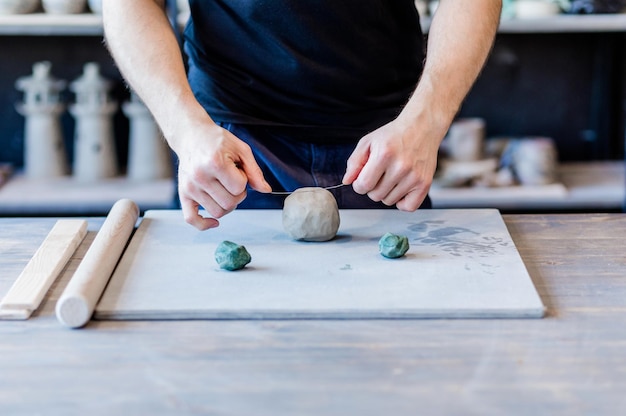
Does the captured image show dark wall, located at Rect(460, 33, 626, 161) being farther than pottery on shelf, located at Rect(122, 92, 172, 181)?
Yes

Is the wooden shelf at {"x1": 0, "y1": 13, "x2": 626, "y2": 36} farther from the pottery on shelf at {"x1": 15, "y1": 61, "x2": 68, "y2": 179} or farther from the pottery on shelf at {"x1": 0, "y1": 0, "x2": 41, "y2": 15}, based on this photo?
the pottery on shelf at {"x1": 15, "y1": 61, "x2": 68, "y2": 179}

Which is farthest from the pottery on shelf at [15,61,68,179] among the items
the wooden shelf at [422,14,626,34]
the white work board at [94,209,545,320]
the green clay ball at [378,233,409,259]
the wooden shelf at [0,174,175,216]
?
the green clay ball at [378,233,409,259]

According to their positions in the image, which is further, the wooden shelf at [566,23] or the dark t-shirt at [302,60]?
→ the wooden shelf at [566,23]

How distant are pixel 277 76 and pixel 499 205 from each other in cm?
114

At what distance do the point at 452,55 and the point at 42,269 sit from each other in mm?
605

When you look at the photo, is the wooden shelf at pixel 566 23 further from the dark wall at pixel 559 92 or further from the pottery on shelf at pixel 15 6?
the pottery on shelf at pixel 15 6

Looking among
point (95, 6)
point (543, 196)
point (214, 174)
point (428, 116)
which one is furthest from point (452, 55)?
point (95, 6)

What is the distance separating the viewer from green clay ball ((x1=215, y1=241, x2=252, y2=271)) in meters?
0.93

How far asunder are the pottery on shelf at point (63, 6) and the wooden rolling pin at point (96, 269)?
3.70 feet

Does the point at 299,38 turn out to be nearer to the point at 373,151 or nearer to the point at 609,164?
the point at 373,151

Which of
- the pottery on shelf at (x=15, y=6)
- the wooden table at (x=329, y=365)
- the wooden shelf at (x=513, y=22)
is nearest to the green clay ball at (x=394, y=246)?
the wooden table at (x=329, y=365)

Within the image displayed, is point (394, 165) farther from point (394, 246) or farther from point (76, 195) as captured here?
point (76, 195)

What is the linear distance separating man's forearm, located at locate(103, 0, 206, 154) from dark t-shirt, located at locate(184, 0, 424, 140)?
0.30 feet

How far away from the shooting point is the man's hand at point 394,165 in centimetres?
101
